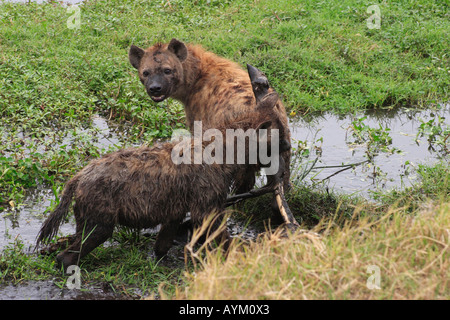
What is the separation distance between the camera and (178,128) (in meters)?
7.88

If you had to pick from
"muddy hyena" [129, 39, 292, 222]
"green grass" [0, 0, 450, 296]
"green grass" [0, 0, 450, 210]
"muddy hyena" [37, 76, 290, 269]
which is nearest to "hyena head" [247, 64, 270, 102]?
"muddy hyena" [37, 76, 290, 269]

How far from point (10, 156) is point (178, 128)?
6.82ft

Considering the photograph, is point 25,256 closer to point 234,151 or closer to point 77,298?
point 77,298

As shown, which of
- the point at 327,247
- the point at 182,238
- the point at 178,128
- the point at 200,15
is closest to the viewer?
the point at 327,247

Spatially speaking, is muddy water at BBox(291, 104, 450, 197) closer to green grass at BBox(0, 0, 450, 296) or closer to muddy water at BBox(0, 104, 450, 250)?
muddy water at BBox(0, 104, 450, 250)

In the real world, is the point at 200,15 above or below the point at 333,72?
above

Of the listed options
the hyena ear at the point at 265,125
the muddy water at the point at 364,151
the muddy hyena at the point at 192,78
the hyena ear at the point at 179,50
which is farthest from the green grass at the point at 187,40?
the hyena ear at the point at 179,50

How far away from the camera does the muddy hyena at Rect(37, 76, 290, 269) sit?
4.89 meters

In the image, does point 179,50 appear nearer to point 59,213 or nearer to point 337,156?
point 337,156

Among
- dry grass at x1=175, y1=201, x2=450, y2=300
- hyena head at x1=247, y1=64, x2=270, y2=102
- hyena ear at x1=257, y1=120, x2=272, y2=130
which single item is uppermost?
hyena head at x1=247, y1=64, x2=270, y2=102

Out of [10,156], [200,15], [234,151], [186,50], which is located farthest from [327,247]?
[200,15]

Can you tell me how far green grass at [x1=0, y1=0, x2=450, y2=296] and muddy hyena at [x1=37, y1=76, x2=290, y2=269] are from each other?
12.2 inches

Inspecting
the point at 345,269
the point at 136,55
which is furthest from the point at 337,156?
the point at 345,269

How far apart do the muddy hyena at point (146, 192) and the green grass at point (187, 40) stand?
31cm
